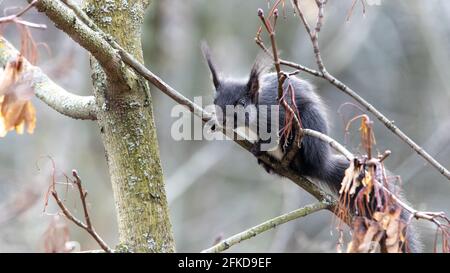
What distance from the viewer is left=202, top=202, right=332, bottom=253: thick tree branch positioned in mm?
2146

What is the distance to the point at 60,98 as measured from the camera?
2695 mm

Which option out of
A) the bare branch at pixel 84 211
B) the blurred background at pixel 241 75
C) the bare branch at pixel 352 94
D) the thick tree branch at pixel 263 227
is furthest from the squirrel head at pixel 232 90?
the blurred background at pixel 241 75

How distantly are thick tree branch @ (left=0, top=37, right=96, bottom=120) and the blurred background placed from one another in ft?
10.2

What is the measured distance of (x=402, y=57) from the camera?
8.71 metres

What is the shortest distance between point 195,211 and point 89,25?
798 cm

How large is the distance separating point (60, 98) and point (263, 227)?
1043mm

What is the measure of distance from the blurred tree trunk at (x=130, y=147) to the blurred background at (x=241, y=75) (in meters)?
3.52

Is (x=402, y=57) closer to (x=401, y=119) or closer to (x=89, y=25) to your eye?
(x=401, y=119)

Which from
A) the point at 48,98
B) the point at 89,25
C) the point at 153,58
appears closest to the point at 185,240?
the point at 153,58

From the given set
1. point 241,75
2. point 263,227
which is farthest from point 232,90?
point 241,75

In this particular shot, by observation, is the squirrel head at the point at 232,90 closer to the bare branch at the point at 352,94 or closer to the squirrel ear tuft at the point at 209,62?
the squirrel ear tuft at the point at 209,62

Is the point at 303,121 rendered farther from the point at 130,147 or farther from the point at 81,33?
the point at 81,33

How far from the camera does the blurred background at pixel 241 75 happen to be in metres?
6.89

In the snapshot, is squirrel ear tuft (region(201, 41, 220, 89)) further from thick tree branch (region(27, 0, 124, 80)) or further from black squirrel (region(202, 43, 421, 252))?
thick tree branch (region(27, 0, 124, 80))
